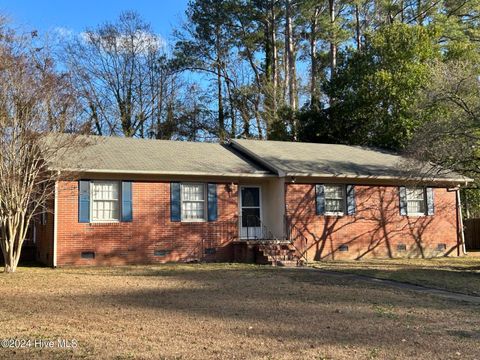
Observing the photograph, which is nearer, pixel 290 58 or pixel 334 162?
pixel 334 162

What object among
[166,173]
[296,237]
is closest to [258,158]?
[296,237]

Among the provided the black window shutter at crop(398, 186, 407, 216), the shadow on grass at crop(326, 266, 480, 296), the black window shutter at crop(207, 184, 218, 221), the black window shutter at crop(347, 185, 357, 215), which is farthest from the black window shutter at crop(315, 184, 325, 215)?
the black window shutter at crop(207, 184, 218, 221)

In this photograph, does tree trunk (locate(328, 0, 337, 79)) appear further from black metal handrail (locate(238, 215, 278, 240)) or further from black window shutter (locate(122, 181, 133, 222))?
black window shutter (locate(122, 181, 133, 222))

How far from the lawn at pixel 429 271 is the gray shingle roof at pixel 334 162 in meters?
3.11

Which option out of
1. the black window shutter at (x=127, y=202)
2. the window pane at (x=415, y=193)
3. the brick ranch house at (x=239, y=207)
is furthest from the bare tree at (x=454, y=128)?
the black window shutter at (x=127, y=202)

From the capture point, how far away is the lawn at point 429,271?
1285 cm

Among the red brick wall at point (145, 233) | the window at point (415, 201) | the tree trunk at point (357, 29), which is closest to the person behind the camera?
the red brick wall at point (145, 233)

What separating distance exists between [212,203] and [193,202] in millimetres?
671

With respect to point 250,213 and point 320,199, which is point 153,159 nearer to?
point 250,213

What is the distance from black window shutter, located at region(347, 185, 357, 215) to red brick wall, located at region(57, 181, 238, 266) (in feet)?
14.4

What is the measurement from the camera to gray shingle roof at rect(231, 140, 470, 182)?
19047mm

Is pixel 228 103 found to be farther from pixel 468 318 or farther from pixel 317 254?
pixel 468 318

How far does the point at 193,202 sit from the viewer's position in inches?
741

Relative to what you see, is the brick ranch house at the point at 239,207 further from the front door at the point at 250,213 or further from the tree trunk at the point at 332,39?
the tree trunk at the point at 332,39
